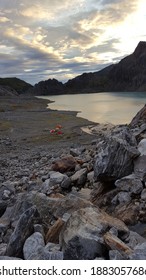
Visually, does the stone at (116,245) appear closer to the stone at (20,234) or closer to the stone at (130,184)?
the stone at (20,234)

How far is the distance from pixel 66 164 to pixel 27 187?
1.97m

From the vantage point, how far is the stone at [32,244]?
7.14 m

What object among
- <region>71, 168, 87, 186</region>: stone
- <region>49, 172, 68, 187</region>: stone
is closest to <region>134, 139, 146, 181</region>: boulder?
<region>71, 168, 87, 186</region>: stone

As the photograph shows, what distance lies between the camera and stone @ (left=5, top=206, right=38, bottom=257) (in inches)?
295

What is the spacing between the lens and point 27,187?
561 inches

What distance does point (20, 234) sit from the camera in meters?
7.74

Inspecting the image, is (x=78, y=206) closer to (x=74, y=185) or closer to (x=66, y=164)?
(x=74, y=185)

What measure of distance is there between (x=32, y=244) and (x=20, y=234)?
0.49 m

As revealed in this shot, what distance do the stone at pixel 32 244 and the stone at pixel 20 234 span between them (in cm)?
19

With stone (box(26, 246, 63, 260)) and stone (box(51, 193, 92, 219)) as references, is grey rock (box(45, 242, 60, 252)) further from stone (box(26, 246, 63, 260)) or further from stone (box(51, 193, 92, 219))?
stone (box(51, 193, 92, 219))

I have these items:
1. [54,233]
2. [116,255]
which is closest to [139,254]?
[116,255]

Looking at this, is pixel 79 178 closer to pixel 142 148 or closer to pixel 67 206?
pixel 142 148

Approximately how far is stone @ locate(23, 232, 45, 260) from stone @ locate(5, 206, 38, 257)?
19cm

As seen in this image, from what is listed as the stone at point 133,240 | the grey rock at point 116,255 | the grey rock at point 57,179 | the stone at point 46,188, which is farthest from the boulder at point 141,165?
the grey rock at point 116,255
